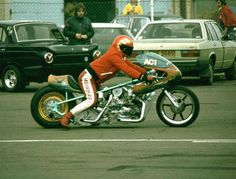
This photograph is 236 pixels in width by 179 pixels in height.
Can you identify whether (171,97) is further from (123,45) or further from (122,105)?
(123,45)

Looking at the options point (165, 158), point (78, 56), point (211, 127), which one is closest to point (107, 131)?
point (211, 127)

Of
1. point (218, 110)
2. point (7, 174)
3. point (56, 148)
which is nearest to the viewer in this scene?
point (7, 174)

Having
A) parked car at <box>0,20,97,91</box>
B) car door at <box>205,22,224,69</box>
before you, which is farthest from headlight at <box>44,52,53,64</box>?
car door at <box>205,22,224,69</box>

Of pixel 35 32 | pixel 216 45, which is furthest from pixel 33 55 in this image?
pixel 216 45

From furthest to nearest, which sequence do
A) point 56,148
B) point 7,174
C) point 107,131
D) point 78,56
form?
point 78,56, point 107,131, point 56,148, point 7,174

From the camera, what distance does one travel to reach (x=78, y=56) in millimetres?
21953

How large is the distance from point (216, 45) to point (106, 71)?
961 centimetres

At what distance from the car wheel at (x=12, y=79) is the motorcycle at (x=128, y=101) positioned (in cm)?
729

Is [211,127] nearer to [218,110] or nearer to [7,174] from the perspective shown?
[218,110]

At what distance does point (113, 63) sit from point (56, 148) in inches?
96.8

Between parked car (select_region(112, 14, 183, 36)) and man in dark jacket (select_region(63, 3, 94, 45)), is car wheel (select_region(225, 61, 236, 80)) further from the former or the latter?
parked car (select_region(112, 14, 183, 36))

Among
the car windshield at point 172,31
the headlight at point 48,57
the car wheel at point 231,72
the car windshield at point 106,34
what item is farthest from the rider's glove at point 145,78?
the car windshield at point 106,34

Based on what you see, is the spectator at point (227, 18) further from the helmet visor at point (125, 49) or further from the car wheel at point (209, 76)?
the helmet visor at point (125, 49)

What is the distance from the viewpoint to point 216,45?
23.6m
